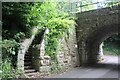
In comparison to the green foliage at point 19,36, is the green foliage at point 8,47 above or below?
below

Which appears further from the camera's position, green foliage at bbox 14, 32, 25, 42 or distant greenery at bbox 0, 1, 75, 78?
green foliage at bbox 14, 32, 25, 42

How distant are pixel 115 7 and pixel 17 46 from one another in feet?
26.1

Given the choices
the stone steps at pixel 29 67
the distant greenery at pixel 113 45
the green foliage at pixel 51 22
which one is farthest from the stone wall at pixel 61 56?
the distant greenery at pixel 113 45

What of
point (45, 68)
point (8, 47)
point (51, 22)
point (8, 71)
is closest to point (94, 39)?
point (51, 22)

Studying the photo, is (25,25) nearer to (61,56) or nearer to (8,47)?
(8,47)

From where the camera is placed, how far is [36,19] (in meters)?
11.6

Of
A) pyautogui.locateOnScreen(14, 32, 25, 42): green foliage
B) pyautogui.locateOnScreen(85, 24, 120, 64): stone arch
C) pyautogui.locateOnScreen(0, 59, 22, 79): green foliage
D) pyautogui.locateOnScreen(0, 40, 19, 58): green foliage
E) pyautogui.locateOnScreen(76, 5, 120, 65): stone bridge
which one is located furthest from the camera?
pyautogui.locateOnScreen(85, 24, 120, 64): stone arch

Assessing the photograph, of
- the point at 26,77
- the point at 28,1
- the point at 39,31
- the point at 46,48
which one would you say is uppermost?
the point at 28,1

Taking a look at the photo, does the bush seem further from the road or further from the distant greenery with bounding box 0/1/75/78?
the road

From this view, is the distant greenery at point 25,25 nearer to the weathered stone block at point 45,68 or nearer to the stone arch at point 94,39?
the weathered stone block at point 45,68

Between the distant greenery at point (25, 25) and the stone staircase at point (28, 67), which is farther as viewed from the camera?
the stone staircase at point (28, 67)

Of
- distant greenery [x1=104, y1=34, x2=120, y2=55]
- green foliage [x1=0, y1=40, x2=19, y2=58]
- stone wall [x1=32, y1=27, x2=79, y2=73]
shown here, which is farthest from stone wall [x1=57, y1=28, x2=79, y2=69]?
distant greenery [x1=104, y1=34, x2=120, y2=55]

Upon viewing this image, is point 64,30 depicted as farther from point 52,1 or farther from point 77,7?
point 77,7

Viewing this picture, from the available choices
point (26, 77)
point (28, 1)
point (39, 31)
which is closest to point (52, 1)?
point (39, 31)
